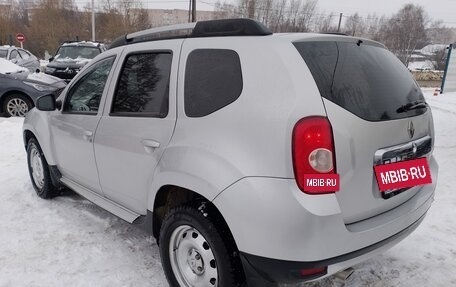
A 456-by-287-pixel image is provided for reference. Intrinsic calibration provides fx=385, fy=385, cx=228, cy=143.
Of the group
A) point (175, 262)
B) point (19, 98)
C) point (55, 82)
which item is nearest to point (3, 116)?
point (19, 98)

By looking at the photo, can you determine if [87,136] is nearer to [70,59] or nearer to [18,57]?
[70,59]

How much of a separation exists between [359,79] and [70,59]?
1422 centimetres

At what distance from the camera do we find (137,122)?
9.12 feet

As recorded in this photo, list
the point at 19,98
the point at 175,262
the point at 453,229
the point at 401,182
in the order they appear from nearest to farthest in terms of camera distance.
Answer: the point at 401,182, the point at 175,262, the point at 453,229, the point at 19,98

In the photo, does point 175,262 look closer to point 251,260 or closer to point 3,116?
point 251,260

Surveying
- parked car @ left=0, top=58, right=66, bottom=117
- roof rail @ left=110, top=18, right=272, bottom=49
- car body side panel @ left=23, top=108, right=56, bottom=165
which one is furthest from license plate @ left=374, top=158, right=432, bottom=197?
parked car @ left=0, top=58, right=66, bottom=117

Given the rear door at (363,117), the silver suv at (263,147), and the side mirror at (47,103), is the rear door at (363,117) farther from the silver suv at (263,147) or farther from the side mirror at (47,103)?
the side mirror at (47,103)

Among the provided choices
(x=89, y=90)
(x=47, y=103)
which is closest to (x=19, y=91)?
(x=47, y=103)

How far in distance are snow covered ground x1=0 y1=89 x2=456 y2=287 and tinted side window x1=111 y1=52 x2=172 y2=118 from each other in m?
1.20

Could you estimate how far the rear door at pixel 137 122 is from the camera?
259cm

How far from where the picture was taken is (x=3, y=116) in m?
Answer: 9.01

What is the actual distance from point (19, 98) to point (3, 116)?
2.04ft

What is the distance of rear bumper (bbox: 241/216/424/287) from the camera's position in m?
1.98

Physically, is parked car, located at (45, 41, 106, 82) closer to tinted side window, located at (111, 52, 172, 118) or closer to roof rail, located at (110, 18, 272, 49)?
tinted side window, located at (111, 52, 172, 118)
